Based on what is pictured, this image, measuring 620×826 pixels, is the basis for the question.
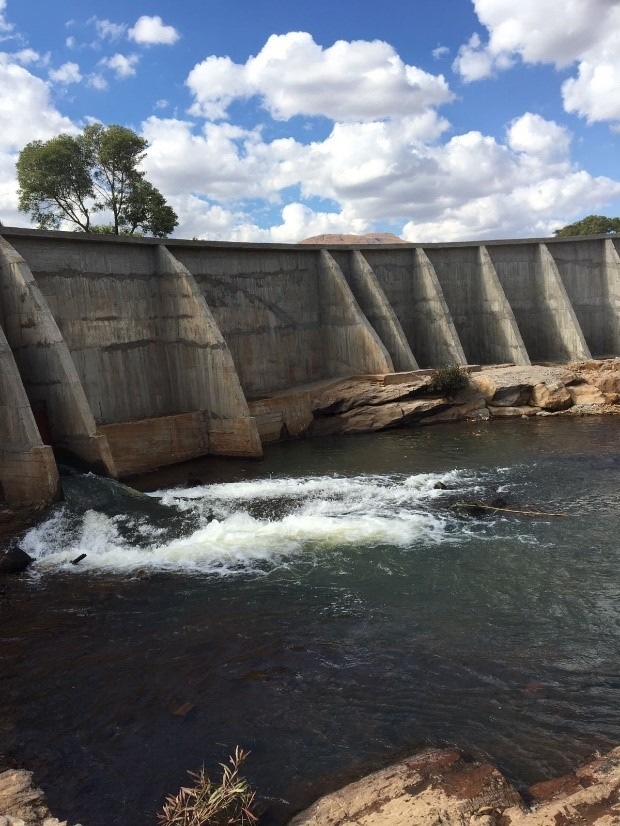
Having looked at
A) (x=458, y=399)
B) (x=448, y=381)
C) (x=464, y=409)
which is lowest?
(x=464, y=409)

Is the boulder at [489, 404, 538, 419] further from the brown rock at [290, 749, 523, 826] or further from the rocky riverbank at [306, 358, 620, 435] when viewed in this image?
the brown rock at [290, 749, 523, 826]

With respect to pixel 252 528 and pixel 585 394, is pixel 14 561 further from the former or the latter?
pixel 585 394

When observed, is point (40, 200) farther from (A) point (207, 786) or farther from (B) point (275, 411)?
(A) point (207, 786)

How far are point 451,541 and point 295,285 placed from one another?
14.0 metres

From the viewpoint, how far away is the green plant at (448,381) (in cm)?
2086

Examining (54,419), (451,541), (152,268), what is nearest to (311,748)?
(451,541)

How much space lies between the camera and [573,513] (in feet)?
36.9

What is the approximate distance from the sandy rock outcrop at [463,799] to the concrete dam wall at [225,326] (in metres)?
9.43

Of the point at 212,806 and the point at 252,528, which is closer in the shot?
the point at 212,806

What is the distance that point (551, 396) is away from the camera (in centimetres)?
2094

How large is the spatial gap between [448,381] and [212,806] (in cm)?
1774

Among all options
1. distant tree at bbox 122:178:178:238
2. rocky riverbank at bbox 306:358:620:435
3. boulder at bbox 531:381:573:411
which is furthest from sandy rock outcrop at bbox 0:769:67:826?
distant tree at bbox 122:178:178:238

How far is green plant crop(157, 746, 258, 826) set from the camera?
4.31 meters

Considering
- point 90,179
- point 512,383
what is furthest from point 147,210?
point 512,383
